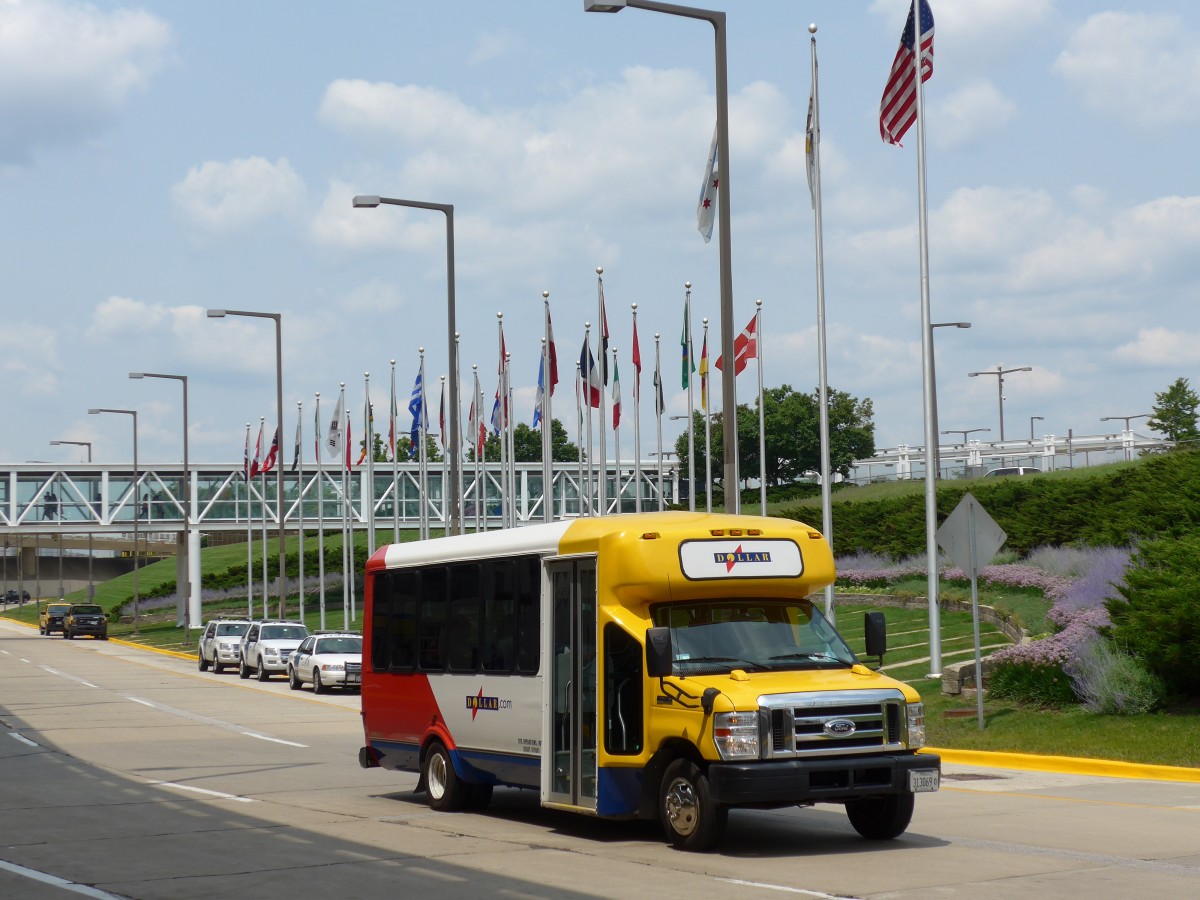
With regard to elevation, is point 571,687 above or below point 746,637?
below

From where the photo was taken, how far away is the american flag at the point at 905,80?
91.1 ft

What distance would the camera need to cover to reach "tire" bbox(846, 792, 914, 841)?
1268 centimetres

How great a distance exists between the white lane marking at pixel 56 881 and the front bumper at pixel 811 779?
177 inches

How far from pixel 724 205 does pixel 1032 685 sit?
8426 millimetres

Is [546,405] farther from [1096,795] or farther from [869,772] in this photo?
[869,772]

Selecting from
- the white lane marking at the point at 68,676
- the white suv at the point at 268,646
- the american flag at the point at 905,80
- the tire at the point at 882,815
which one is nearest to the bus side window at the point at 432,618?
the tire at the point at 882,815

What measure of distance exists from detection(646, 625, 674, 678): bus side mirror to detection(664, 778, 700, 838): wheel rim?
887 mm

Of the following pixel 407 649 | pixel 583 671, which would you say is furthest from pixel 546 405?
pixel 583 671

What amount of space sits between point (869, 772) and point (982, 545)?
9.48 meters

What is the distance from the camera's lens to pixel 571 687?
1370 cm

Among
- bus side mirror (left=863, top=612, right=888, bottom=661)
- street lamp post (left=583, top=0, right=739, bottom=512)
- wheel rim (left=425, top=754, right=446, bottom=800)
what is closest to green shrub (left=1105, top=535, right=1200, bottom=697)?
street lamp post (left=583, top=0, right=739, bottom=512)

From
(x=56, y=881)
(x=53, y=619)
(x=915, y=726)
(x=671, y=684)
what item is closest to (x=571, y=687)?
(x=671, y=684)

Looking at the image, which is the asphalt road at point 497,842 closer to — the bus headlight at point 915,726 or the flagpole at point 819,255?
the bus headlight at point 915,726

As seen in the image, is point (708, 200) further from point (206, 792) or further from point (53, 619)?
point (53, 619)
